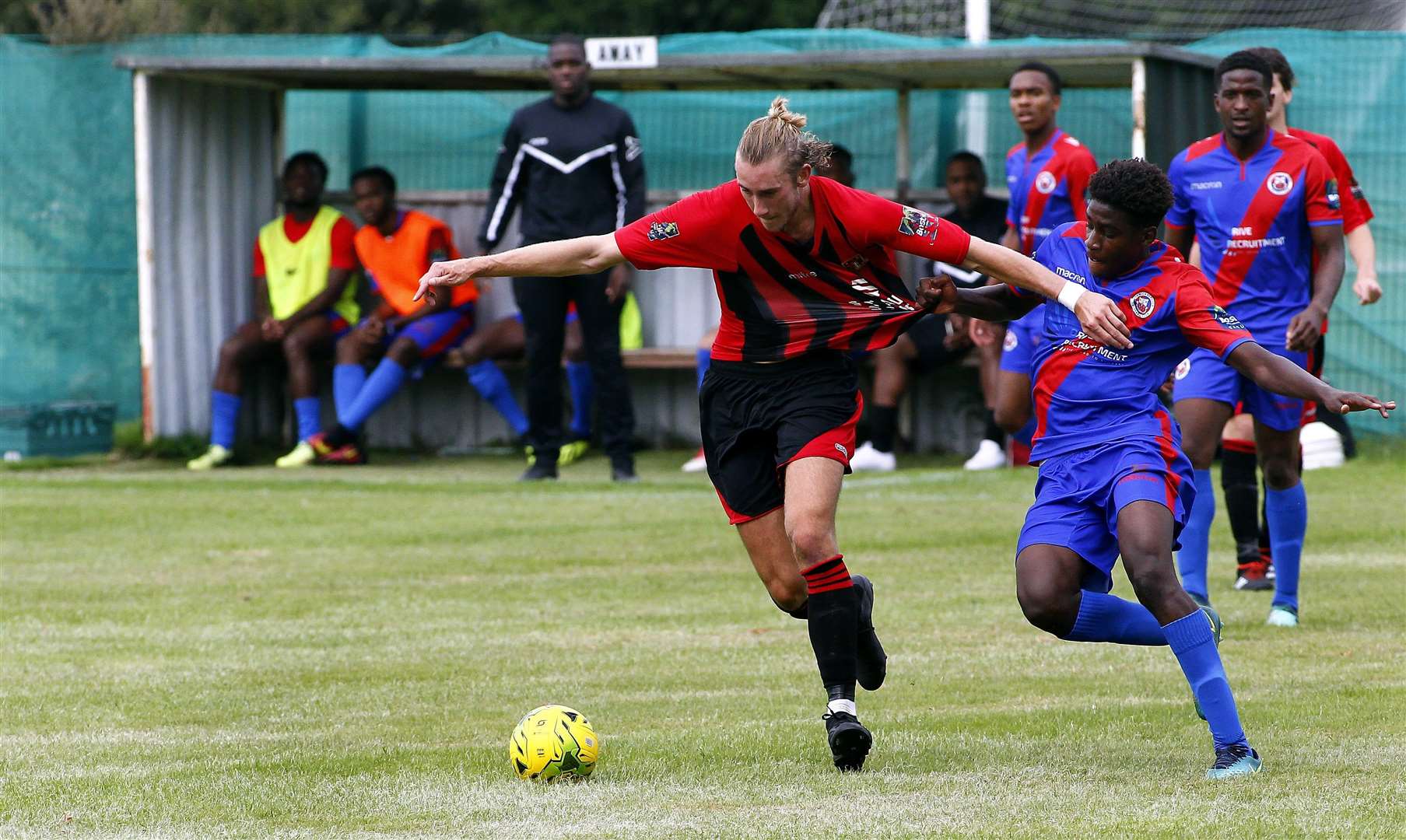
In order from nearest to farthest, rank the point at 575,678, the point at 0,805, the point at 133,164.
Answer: the point at 0,805 → the point at 575,678 → the point at 133,164

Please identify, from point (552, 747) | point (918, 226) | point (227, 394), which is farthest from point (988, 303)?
point (227, 394)

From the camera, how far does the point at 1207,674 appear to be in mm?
5238

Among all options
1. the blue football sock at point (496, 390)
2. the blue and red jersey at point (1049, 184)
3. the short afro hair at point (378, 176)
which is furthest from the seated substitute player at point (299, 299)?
the blue and red jersey at point (1049, 184)

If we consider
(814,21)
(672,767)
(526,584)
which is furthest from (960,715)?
(814,21)

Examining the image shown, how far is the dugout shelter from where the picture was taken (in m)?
13.9

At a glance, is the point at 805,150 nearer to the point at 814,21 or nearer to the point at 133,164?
the point at 133,164

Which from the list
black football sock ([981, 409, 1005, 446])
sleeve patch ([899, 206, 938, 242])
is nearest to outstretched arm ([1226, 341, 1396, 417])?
sleeve patch ([899, 206, 938, 242])

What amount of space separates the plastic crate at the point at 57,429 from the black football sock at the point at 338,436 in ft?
5.67

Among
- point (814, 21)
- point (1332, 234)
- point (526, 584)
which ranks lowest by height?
point (526, 584)

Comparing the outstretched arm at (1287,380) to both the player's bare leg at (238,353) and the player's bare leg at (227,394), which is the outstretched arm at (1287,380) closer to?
the player's bare leg at (227,394)

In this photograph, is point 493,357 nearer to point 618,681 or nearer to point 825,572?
point 618,681

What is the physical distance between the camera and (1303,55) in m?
14.0

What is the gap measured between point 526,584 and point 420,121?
7.80 meters

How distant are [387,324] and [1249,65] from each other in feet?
27.7
